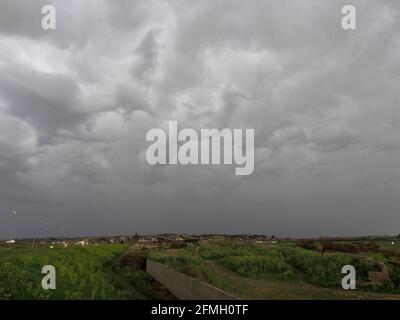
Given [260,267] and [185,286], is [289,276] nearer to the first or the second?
[260,267]

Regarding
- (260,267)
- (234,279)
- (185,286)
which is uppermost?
(185,286)

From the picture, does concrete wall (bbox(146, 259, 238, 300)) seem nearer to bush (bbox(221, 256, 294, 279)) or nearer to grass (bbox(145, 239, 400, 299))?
grass (bbox(145, 239, 400, 299))

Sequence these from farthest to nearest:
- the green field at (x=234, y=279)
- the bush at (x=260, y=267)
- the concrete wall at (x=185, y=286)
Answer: the bush at (x=260, y=267)
the green field at (x=234, y=279)
the concrete wall at (x=185, y=286)

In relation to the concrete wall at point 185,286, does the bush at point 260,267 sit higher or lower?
lower

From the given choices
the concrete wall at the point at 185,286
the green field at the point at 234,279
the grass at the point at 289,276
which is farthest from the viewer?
the grass at the point at 289,276

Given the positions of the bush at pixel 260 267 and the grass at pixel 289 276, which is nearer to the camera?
the grass at pixel 289 276

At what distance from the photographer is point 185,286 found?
68.7ft

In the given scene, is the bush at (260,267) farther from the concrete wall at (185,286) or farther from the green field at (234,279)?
the concrete wall at (185,286)

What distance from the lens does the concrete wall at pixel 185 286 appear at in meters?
15.6

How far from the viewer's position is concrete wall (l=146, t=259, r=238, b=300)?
15.6 meters

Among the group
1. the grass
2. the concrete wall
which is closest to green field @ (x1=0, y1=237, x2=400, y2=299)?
the grass

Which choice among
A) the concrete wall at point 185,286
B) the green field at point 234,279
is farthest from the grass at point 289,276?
the concrete wall at point 185,286

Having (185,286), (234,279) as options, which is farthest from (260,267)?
(185,286)
